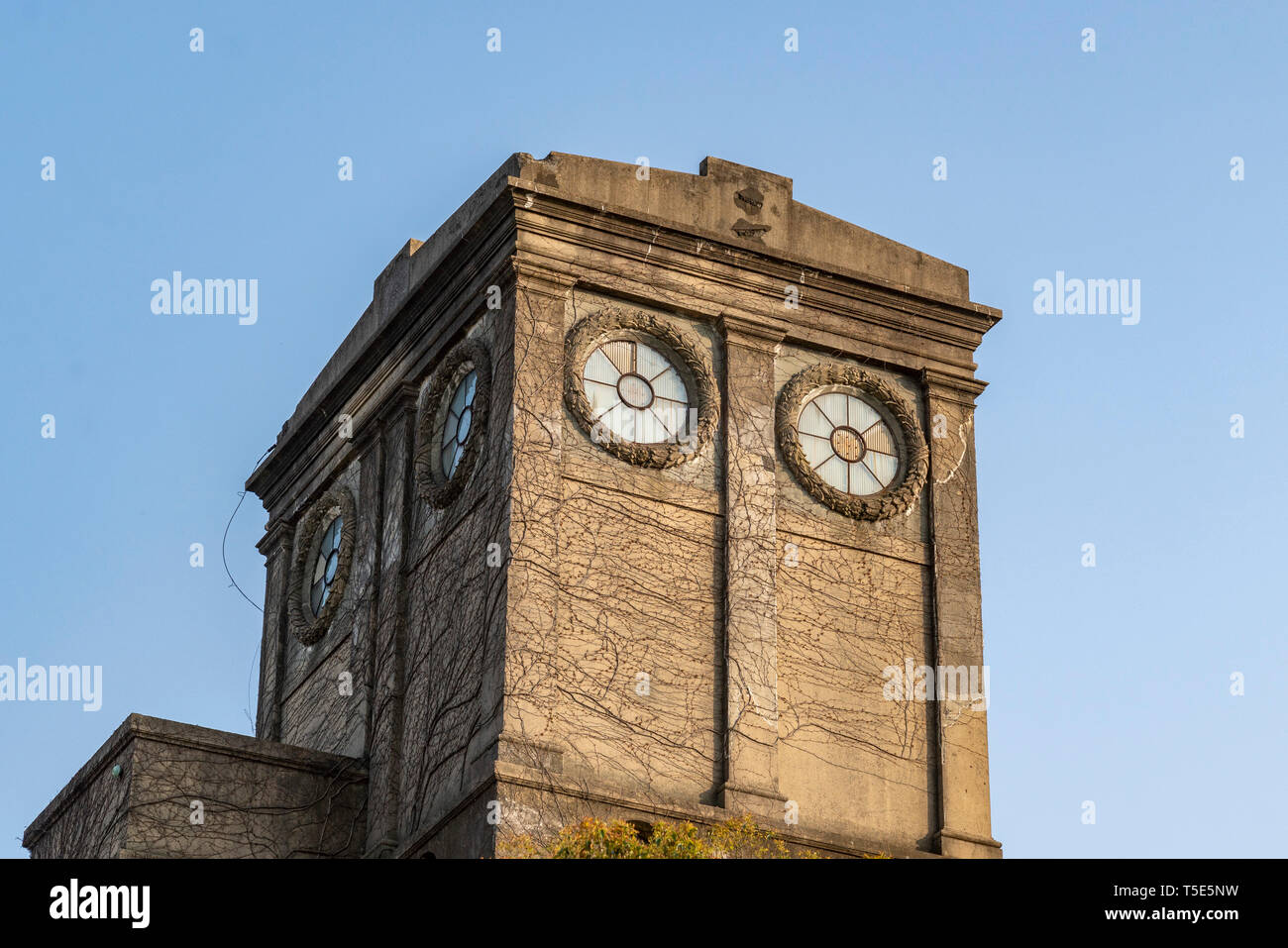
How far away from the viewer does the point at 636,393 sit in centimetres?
2928

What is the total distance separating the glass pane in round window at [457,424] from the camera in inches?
1162

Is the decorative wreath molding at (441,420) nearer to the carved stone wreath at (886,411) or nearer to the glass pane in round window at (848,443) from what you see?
the carved stone wreath at (886,411)

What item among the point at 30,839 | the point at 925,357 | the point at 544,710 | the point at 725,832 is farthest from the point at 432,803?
the point at 925,357

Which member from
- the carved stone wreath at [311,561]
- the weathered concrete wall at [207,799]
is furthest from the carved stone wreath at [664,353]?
the weathered concrete wall at [207,799]

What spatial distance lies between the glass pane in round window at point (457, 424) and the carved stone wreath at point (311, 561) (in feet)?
7.71

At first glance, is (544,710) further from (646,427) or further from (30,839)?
(30,839)

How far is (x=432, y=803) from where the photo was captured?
27.8 meters

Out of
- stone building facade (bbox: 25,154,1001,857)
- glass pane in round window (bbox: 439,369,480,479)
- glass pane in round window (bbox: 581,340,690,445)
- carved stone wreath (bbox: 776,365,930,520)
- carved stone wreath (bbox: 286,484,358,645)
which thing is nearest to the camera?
stone building facade (bbox: 25,154,1001,857)

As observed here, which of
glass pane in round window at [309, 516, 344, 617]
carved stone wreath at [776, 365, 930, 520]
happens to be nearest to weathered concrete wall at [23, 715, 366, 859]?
glass pane in round window at [309, 516, 344, 617]

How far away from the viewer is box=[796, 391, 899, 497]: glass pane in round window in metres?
30.2

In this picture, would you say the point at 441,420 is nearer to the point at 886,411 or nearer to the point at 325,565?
the point at 325,565

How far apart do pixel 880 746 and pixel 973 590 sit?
2.56m

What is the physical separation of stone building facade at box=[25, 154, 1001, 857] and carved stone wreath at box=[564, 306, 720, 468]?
35 mm

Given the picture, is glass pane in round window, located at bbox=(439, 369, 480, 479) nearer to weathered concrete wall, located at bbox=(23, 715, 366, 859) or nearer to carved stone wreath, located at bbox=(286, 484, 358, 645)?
carved stone wreath, located at bbox=(286, 484, 358, 645)
